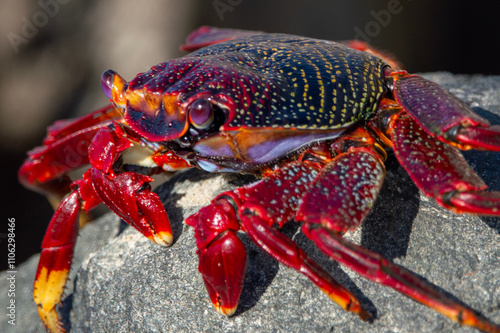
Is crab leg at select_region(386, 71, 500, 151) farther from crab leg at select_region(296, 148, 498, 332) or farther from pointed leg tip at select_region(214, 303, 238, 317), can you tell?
pointed leg tip at select_region(214, 303, 238, 317)

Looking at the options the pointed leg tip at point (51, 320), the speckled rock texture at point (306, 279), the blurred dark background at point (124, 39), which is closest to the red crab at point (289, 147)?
the speckled rock texture at point (306, 279)

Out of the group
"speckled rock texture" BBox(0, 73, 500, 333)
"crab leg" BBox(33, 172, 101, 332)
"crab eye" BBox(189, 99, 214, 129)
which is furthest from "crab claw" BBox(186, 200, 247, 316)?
"crab leg" BBox(33, 172, 101, 332)

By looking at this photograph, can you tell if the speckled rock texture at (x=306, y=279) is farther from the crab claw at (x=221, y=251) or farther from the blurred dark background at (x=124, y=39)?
the blurred dark background at (x=124, y=39)

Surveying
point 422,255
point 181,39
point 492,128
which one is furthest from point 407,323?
point 181,39

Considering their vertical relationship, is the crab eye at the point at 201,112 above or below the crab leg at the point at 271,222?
above

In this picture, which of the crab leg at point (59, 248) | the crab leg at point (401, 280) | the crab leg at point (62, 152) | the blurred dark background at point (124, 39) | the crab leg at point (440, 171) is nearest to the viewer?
the crab leg at point (401, 280)

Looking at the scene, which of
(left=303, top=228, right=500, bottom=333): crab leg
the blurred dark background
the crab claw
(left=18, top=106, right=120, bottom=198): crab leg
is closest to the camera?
(left=303, top=228, right=500, bottom=333): crab leg

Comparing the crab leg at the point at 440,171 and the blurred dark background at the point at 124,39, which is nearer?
the crab leg at the point at 440,171
